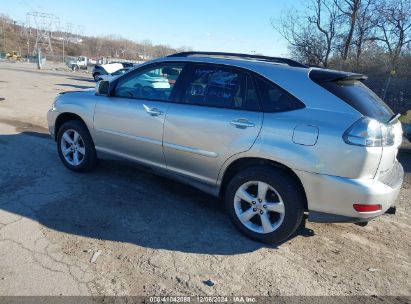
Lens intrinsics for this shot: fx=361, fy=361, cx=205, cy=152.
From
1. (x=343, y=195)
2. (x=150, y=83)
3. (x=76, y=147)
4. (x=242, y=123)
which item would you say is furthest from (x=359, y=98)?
(x=76, y=147)

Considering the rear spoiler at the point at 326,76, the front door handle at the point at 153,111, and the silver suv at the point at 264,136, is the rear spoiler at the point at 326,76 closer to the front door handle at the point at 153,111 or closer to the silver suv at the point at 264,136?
the silver suv at the point at 264,136

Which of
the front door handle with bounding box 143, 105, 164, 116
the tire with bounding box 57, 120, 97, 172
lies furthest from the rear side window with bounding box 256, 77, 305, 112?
the tire with bounding box 57, 120, 97, 172

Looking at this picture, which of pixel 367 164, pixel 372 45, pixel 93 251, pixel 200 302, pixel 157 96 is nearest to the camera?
pixel 200 302

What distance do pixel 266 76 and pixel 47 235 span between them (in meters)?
2.64

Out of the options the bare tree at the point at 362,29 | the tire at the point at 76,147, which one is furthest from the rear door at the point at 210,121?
the bare tree at the point at 362,29

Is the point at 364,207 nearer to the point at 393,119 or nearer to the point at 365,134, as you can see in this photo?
the point at 365,134

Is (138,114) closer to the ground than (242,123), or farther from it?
closer to the ground

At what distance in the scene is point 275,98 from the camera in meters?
3.49

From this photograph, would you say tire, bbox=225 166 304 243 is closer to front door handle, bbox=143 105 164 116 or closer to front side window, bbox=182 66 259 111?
front side window, bbox=182 66 259 111

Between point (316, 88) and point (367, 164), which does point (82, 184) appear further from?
point (367, 164)

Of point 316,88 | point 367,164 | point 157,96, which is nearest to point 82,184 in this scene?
point 157,96

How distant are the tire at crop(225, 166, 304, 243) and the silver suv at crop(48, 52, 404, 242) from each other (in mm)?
10

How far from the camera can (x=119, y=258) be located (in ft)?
10.5

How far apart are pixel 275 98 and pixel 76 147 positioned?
305 centimetres
